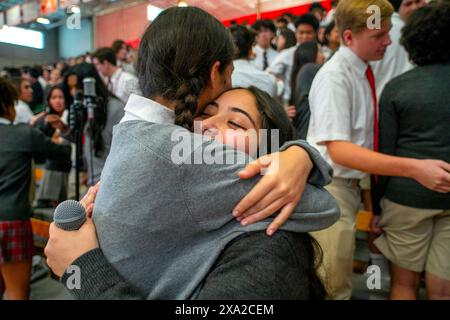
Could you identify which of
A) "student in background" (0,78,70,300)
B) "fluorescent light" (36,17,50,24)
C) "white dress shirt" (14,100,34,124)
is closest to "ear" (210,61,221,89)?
"student in background" (0,78,70,300)

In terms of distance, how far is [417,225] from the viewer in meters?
1.44

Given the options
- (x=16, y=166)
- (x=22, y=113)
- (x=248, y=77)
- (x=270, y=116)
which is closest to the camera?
(x=270, y=116)

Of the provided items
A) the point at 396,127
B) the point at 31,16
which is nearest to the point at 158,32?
the point at 396,127

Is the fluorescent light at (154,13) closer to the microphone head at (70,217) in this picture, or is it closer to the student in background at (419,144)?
the microphone head at (70,217)

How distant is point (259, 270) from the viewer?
0.61 meters

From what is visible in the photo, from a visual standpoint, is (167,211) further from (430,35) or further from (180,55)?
(430,35)

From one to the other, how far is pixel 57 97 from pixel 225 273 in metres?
2.90

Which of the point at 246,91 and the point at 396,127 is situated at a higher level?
the point at 246,91

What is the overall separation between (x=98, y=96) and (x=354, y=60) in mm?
1639

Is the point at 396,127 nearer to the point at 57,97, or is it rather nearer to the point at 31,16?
the point at 57,97

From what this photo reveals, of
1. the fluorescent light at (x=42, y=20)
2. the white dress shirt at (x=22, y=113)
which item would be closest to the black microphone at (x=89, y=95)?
the white dress shirt at (x=22, y=113)

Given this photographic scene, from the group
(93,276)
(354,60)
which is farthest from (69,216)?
(354,60)

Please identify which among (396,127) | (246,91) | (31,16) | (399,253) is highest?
(31,16)

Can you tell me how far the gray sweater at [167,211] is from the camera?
63cm
